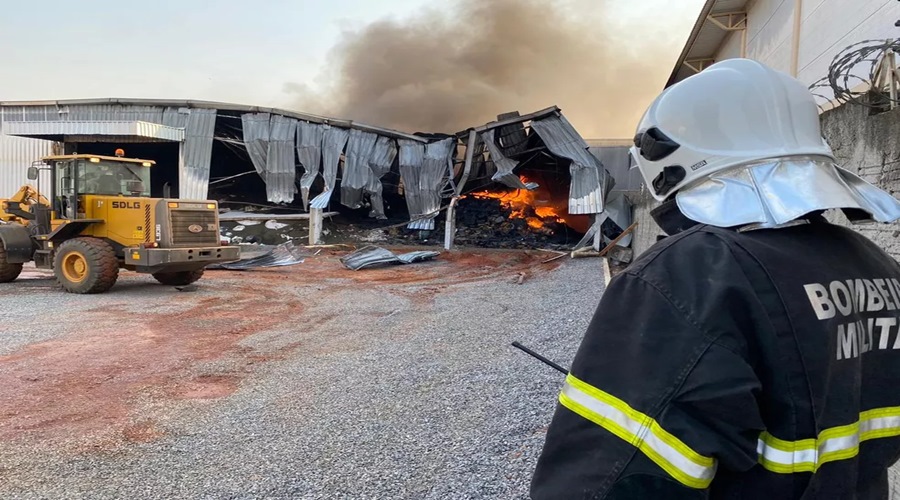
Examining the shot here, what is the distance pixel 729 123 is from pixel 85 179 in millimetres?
11577

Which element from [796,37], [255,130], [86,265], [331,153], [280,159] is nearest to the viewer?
[796,37]

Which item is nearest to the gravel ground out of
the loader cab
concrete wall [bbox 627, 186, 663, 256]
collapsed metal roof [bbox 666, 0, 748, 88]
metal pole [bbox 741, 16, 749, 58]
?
the loader cab

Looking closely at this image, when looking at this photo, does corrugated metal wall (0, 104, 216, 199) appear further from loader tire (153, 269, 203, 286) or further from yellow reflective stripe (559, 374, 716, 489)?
A: yellow reflective stripe (559, 374, 716, 489)

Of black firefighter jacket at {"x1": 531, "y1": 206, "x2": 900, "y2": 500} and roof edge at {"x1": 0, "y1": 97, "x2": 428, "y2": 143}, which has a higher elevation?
roof edge at {"x1": 0, "y1": 97, "x2": 428, "y2": 143}

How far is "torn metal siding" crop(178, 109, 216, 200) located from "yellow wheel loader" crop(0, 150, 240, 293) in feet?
26.2

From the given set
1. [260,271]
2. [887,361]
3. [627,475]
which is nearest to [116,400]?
[627,475]

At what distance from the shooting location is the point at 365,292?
10555 millimetres

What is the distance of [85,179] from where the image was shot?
9.84 metres

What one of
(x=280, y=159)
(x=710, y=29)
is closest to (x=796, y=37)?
(x=710, y=29)

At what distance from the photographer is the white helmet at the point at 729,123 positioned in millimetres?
1168

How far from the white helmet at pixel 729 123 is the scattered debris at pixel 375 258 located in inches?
506

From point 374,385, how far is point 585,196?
13.2 meters

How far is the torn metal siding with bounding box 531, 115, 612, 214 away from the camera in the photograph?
16.6 meters

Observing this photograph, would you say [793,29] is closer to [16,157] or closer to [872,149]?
[872,149]
